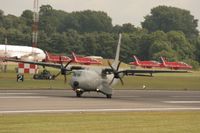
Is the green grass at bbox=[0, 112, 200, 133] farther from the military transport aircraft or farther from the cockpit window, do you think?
the cockpit window

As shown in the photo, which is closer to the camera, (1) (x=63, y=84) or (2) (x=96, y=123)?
(2) (x=96, y=123)

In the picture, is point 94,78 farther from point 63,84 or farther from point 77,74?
point 63,84

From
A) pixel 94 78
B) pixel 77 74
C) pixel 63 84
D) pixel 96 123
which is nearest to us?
pixel 96 123

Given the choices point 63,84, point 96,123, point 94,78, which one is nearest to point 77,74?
point 94,78

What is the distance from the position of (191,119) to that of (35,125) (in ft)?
25.7

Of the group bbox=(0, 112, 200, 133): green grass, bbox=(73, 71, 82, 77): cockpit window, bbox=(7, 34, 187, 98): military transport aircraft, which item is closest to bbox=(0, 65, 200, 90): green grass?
bbox=(7, 34, 187, 98): military transport aircraft

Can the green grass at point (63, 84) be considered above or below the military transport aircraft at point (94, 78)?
below

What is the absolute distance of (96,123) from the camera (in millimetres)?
25359

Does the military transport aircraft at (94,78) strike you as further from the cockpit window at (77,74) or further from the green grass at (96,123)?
the green grass at (96,123)

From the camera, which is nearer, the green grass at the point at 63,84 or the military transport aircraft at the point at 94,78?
the military transport aircraft at the point at 94,78

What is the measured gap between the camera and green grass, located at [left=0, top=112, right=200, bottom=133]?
2291 cm

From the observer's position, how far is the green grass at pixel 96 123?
22.9m

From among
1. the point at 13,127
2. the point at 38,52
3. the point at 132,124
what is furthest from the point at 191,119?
the point at 38,52

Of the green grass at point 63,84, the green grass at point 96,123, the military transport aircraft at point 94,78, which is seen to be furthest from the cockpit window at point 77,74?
the green grass at point 96,123
